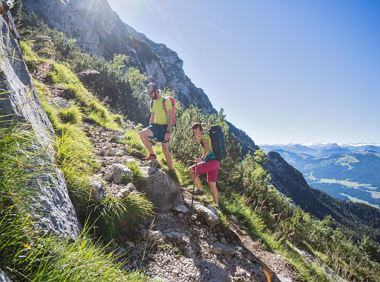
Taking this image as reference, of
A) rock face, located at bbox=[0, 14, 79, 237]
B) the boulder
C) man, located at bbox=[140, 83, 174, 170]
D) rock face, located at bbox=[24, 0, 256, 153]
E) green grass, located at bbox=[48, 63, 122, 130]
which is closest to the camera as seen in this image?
rock face, located at bbox=[0, 14, 79, 237]

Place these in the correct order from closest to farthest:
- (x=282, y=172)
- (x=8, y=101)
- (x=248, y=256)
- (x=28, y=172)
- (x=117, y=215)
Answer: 1. (x=28, y=172)
2. (x=8, y=101)
3. (x=117, y=215)
4. (x=248, y=256)
5. (x=282, y=172)

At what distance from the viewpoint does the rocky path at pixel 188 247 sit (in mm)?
4988

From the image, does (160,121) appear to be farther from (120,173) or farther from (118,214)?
(118,214)

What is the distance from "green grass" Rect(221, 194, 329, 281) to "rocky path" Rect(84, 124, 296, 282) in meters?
0.48

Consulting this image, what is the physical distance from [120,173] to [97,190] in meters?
1.27

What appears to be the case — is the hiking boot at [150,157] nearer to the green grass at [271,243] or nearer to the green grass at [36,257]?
the green grass at [271,243]

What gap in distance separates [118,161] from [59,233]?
4.18 meters

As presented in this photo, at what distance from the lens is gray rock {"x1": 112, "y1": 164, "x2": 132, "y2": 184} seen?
6.22 meters

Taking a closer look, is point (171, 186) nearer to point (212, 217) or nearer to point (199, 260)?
point (212, 217)

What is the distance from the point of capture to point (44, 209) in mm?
2955

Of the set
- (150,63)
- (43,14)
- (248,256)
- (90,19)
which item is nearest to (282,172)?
(150,63)

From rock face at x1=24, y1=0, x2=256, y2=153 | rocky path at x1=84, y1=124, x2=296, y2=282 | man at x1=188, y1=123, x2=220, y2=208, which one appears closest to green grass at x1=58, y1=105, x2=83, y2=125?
rocky path at x1=84, y1=124, x2=296, y2=282

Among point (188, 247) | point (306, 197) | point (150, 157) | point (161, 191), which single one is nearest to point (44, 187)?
point (188, 247)

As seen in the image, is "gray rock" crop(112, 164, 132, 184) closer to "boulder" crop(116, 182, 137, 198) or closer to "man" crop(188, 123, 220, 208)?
"boulder" crop(116, 182, 137, 198)
